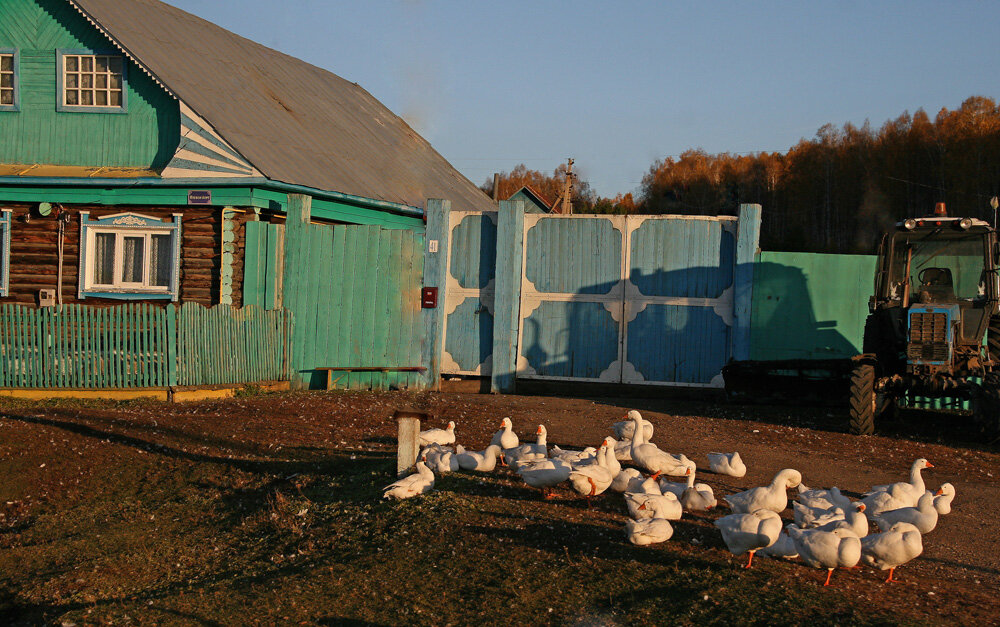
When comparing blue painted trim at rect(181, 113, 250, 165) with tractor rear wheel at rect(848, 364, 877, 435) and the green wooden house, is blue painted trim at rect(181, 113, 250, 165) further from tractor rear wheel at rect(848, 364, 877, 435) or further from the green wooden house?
tractor rear wheel at rect(848, 364, 877, 435)

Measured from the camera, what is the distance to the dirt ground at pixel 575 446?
19.9ft

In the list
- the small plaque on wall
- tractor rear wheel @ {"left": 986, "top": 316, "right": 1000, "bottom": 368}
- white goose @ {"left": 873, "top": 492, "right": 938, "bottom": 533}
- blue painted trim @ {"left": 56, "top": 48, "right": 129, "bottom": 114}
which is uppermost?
blue painted trim @ {"left": 56, "top": 48, "right": 129, "bottom": 114}

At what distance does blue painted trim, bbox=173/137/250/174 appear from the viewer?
15.4 meters

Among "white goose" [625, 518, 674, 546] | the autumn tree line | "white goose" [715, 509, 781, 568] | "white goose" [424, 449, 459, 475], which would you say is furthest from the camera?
the autumn tree line

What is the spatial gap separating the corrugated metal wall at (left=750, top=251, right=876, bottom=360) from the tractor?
3.83ft

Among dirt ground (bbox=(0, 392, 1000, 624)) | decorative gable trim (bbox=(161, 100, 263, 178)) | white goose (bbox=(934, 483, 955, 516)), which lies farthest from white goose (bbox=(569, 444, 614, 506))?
decorative gable trim (bbox=(161, 100, 263, 178))

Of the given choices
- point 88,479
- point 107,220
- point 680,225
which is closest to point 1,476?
point 88,479

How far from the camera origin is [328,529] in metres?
7.15

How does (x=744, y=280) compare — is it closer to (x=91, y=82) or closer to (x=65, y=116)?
(x=91, y=82)

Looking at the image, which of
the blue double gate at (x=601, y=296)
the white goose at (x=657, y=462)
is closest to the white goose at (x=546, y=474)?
the white goose at (x=657, y=462)

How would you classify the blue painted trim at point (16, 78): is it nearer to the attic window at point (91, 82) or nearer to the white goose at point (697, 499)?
the attic window at point (91, 82)

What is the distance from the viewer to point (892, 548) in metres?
5.63

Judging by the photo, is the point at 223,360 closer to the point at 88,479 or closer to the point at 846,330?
the point at 88,479

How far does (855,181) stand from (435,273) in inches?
2359
